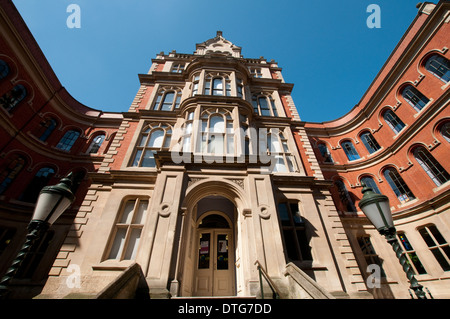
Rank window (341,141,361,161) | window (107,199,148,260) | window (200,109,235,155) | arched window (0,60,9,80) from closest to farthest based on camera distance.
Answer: window (107,199,148,260)
window (200,109,235,155)
arched window (0,60,9,80)
window (341,141,361,161)

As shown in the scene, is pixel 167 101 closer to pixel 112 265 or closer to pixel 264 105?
pixel 264 105

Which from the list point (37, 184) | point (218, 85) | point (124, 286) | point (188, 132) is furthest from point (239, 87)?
point (37, 184)

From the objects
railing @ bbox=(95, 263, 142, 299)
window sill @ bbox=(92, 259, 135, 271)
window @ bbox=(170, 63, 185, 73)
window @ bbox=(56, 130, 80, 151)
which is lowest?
railing @ bbox=(95, 263, 142, 299)

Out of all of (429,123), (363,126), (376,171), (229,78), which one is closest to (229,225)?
(229,78)

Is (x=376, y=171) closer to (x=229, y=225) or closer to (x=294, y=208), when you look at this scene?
(x=294, y=208)

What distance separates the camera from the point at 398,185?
13195 millimetres

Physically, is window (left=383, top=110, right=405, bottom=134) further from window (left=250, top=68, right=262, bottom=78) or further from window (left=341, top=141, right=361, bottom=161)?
window (left=250, top=68, right=262, bottom=78)

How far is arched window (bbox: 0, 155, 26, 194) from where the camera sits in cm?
1093

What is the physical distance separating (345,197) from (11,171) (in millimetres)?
22688

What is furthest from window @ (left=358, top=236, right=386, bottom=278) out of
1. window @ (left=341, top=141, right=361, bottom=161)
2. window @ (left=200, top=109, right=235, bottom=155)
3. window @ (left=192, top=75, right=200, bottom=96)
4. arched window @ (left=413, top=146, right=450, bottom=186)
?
window @ (left=192, top=75, right=200, bottom=96)

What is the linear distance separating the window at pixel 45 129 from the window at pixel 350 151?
24288mm

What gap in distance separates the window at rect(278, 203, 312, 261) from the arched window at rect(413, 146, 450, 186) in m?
9.26

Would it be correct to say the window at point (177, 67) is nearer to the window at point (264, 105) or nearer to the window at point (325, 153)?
the window at point (264, 105)

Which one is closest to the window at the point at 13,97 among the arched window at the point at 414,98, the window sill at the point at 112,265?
the window sill at the point at 112,265
